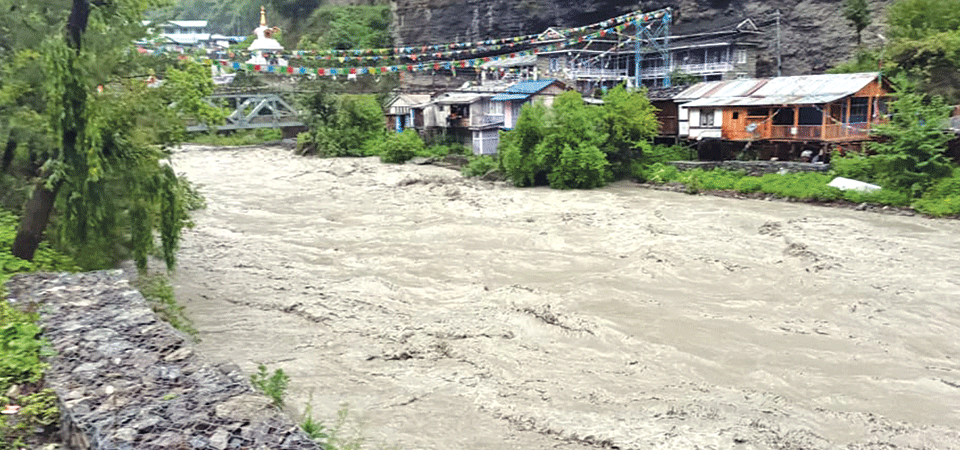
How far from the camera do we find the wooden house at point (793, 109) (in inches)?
1051

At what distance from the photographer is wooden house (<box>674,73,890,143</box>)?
87.6 feet

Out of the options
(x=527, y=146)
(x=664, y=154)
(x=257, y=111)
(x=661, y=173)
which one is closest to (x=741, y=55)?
(x=664, y=154)

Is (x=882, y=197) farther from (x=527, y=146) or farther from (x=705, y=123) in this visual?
(x=527, y=146)

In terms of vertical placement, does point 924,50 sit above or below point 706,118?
above

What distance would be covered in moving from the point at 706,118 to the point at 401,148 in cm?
1618

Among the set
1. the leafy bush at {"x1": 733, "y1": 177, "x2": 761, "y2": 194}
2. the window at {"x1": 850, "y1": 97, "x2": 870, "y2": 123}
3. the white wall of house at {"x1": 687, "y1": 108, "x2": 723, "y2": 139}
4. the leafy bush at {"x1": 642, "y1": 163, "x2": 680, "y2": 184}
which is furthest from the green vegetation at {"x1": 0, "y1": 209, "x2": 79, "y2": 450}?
the window at {"x1": 850, "y1": 97, "x2": 870, "y2": 123}

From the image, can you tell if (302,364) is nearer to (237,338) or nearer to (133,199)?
(237,338)

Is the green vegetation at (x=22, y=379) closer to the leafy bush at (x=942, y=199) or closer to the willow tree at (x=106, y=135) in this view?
the willow tree at (x=106, y=135)

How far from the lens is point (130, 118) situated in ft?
35.9

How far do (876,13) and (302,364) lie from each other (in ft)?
114

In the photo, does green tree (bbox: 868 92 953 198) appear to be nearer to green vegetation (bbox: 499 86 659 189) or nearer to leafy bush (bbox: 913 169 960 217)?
leafy bush (bbox: 913 169 960 217)

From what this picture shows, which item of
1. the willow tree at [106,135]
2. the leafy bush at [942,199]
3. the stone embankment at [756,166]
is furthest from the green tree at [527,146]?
the willow tree at [106,135]

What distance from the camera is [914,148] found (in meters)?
22.6

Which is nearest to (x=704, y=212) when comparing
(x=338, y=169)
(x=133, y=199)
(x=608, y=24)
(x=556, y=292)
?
(x=556, y=292)
